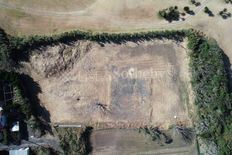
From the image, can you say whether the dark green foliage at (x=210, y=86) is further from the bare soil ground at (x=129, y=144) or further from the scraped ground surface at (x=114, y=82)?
the bare soil ground at (x=129, y=144)

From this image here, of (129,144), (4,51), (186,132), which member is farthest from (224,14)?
(4,51)

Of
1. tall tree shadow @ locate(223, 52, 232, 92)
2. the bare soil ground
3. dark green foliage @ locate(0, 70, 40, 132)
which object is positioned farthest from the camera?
tall tree shadow @ locate(223, 52, 232, 92)

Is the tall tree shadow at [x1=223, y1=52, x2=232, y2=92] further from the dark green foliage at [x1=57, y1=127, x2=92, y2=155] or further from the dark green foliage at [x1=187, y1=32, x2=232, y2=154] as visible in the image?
the dark green foliage at [x1=57, y1=127, x2=92, y2=155]

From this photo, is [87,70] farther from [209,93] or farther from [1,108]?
[209,93]

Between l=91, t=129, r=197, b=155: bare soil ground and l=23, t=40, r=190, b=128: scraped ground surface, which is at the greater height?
l=23, t=40, r=190, b=128: scraped ground surface

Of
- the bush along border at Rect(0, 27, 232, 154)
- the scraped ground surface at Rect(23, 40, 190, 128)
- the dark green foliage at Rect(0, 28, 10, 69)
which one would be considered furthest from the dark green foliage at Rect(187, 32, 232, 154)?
the dark green foliage at Rect(0, 28, 10, 69)

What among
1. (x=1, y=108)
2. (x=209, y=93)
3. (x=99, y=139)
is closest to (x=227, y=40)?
(x=209, y=93)

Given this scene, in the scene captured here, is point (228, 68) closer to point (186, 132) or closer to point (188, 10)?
point (188, 10)
